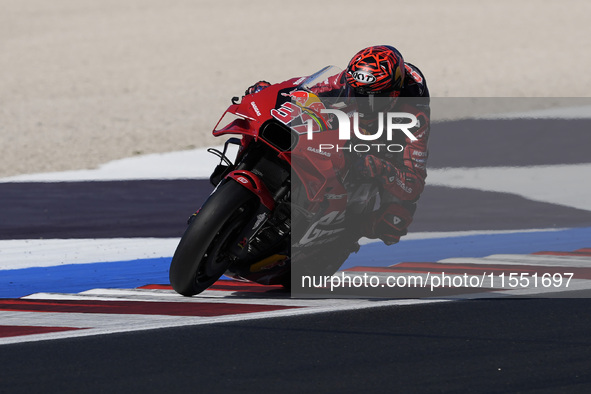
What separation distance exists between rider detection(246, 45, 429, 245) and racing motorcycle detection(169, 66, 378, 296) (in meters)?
0.13

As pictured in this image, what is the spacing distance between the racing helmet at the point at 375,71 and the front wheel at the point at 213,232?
958 mm

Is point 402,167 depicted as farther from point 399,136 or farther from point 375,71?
point 375,71

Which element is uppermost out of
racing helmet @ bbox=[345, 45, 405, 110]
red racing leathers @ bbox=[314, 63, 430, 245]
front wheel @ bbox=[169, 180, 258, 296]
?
racing helmet @ bbox=[345, 45, 405, 110]

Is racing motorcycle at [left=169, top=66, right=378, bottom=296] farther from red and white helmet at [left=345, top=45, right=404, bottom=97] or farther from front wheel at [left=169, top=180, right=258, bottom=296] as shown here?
red and white helmet at [left=345, top=45, right=404, bottom=97]

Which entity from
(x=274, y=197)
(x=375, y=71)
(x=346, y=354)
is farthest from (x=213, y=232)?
(x=375, y=71)

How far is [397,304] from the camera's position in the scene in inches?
279

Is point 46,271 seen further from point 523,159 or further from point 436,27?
point 436,27

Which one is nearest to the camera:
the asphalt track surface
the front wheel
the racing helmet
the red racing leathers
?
the asphalt track surface

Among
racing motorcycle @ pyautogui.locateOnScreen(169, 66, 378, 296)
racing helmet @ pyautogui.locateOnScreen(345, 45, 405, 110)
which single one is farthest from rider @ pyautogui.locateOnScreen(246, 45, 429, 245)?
racing motorcycle @ pyautogui.locateOnScreen(169, 66, 378, 296)

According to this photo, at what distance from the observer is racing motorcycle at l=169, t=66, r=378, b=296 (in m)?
6.58

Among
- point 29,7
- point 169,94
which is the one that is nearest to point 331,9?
point 29,7

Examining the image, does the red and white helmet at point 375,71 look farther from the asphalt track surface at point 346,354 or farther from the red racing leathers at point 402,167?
the asphalt track surface at point 346,354

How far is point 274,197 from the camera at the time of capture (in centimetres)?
669

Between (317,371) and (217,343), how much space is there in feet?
2.57
